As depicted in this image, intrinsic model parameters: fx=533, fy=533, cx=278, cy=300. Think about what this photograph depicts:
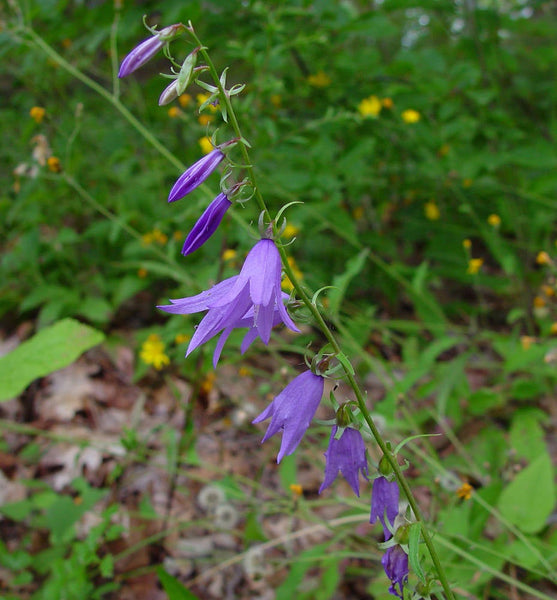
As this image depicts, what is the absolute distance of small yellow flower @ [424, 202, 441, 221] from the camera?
11.4 ft

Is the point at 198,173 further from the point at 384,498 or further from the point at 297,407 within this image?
the point at 384,498

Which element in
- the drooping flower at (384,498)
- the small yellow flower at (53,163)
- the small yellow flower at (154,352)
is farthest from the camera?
the small yellow flower at (154,352)

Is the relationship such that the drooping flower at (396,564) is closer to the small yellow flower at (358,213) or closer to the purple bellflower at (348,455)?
the purple bellflower at (348,455)

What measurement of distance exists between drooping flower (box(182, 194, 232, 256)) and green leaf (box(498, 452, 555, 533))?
1463 mm

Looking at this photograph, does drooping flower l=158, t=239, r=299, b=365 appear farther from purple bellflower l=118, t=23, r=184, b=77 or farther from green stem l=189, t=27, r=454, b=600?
purple bellflower l=118, t=23, r=184, b=77

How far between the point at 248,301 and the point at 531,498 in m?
1.38

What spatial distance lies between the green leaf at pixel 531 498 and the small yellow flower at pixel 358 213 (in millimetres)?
2091

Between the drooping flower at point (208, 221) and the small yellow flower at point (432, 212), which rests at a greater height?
the drooping flower at point (208, 221)

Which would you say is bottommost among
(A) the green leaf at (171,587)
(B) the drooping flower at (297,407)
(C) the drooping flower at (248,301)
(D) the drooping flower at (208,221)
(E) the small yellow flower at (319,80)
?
(A) the green leaf at (171,587)

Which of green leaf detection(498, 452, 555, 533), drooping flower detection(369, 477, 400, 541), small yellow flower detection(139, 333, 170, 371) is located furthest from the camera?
small yellow flower detection(139, 333, 170, 371)

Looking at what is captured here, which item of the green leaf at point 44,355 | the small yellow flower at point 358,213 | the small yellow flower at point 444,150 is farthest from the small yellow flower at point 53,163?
the small yellow flower at point 444,150

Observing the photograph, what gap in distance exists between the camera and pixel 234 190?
0.89m

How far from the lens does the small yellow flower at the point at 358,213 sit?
3.55m

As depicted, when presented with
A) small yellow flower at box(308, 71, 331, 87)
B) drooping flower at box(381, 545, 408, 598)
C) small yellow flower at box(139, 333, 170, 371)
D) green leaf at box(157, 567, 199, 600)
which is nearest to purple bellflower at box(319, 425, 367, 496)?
drooping flower at box(381, 545, 408, 598)
